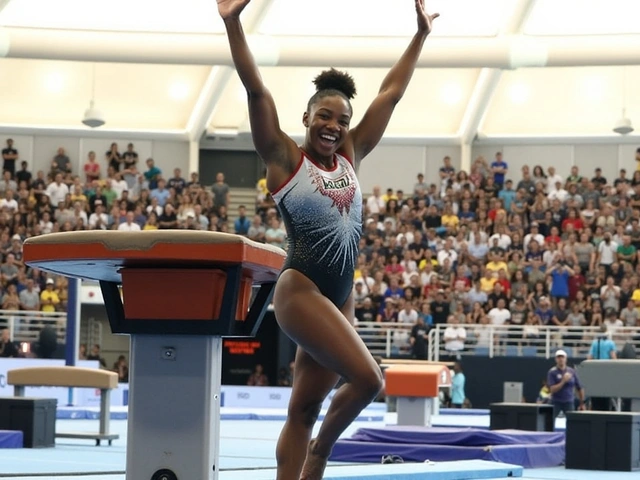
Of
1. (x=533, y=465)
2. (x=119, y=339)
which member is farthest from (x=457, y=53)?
(x=533, y=465)

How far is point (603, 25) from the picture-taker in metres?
24.0

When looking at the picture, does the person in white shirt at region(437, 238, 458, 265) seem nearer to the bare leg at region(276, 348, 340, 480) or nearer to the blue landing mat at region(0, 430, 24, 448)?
the blue landing mat at region(0, 430, 24, 448)

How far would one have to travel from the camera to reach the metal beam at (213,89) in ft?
74.5

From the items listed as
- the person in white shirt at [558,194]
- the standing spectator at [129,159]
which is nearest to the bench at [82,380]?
the person in white shirt at [558,194]

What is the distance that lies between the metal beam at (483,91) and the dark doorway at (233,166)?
5251 mm

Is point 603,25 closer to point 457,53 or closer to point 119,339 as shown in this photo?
point 457,53

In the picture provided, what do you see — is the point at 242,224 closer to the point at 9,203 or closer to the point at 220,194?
the point at 220,194

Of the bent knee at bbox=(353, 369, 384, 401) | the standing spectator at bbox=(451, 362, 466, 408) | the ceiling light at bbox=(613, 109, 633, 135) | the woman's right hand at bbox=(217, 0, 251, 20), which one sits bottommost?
the standing spectator at bbox=(451, 362, 466, 408)

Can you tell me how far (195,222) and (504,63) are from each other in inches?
282

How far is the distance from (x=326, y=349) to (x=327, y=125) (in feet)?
2.88

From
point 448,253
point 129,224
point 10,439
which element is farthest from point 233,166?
point 10,439

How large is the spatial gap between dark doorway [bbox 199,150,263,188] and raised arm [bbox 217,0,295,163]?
24821 millimetres

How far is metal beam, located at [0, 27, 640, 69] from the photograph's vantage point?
2289 cm

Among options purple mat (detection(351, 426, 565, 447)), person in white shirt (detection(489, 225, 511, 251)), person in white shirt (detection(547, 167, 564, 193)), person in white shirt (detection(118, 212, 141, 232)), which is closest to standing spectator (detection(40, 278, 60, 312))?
person in white shirt (detection(118, 212, 141, 232))
